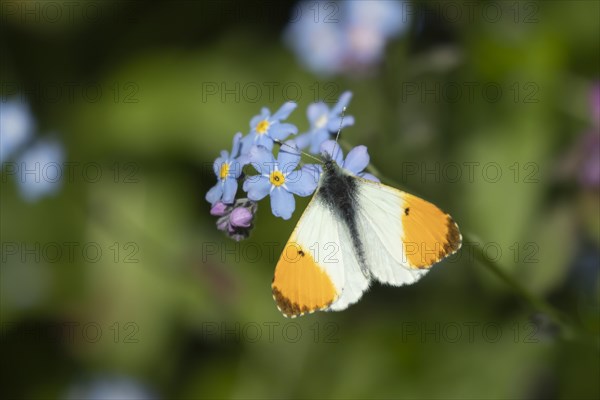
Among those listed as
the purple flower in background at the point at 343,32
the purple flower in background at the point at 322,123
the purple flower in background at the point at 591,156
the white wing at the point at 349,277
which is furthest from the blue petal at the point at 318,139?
the purple flower in background at the point at 591,156

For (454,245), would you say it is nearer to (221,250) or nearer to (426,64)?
(426,64)

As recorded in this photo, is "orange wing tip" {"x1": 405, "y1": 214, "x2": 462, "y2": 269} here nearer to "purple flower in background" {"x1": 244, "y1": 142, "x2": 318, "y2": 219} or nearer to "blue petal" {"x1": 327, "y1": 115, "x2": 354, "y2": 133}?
"purple flower in background" {"x1": 244, "y1": 142, "x2": 318, "y2": 219}

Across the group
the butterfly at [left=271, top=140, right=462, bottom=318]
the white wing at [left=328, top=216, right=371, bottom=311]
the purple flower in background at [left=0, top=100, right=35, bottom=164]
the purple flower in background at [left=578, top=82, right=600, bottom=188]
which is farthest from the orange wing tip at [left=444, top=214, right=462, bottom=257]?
the purple flower in background at [left=0, top=100, right=35, bottom=164]

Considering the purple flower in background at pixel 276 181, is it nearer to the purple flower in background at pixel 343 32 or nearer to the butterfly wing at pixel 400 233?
the butterfly wing at pixel 400 233

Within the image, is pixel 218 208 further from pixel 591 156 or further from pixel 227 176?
→ pixel 591 156

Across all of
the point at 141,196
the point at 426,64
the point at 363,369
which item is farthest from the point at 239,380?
the point at 426,64

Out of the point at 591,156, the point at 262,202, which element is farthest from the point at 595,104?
the point at 262,202
